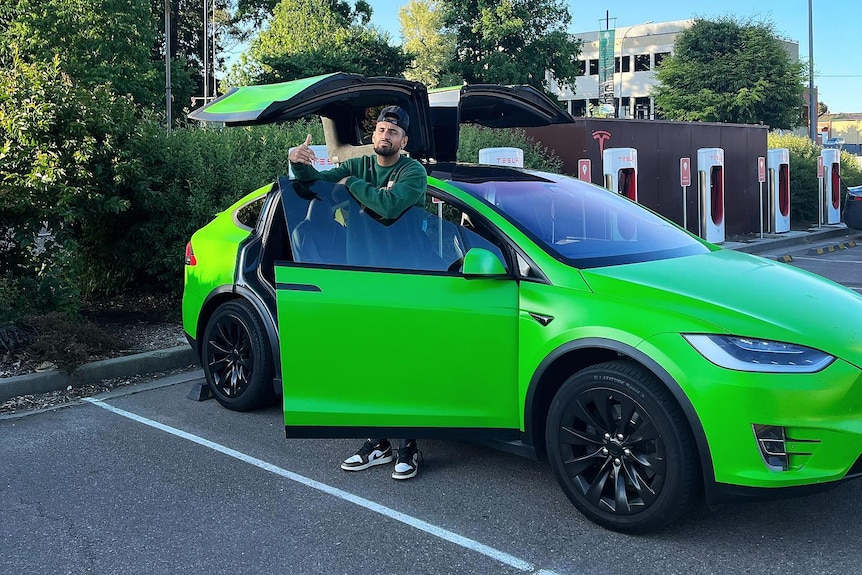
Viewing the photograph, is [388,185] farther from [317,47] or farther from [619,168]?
[317,47]

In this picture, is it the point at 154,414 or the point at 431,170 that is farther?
the point at 154,414

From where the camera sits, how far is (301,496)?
415 centimetres

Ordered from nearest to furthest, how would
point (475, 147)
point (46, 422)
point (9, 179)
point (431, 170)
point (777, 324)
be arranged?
point (777, 324)
point (431, 170)
point (46, 422)
point (9, 179)
point (475, 147)

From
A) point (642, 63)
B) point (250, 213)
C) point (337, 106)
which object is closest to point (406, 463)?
point (250, 213)

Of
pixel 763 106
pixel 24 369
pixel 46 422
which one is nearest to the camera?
pixel 46 422

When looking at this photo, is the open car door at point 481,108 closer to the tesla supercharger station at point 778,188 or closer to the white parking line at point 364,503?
the white parking line at point 364,503

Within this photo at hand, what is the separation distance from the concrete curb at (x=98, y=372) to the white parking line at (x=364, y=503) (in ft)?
2.67

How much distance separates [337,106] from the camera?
5.43 m

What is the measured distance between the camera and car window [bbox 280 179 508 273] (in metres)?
4.12

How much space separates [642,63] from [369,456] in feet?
240

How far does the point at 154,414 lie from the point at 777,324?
3.94m

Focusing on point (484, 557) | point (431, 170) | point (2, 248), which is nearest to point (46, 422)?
point (2, 248)

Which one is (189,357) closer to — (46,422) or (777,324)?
(46,422)

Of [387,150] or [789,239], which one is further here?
[789,239]
